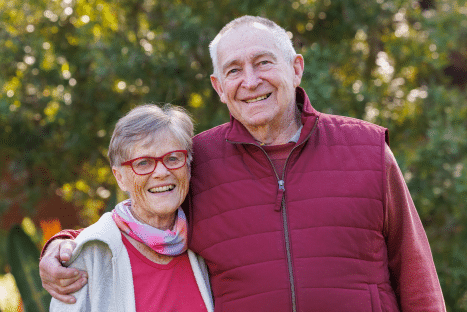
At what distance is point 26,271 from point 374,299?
2787 mm

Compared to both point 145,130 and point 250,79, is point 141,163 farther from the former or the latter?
point 250,79

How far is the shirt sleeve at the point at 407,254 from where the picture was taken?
2186 millimetres

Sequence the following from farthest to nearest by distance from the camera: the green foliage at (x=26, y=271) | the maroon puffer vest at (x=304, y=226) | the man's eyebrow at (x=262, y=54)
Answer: the green foliage at (x=26, y=271) < the man's eyebrow at (x=262, y=54) < the maroon puffer vest at (x=304, y=226)

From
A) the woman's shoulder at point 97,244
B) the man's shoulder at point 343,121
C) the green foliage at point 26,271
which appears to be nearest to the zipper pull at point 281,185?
the man's shoulder at point 343,121

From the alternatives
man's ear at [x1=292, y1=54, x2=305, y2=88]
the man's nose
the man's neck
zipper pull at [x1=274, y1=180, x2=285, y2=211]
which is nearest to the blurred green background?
man's ear at [x1=292, y1=54, x2=305, y2=88]

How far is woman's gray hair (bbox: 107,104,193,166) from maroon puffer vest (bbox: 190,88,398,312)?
0.26 m

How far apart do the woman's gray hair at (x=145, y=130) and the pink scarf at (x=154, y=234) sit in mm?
255

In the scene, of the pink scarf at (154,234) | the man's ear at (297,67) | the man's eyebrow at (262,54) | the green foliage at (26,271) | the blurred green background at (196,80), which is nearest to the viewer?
the pink scarf at (154,234)

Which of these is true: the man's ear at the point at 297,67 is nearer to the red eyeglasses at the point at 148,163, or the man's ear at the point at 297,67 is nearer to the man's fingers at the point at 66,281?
the red eyeglasses at the point at 148,163

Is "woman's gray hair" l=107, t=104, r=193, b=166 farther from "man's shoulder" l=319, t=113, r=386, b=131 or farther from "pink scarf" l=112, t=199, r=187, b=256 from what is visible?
"man's shoulder" l=319, t=113, r=386, b=131

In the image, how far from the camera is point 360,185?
2.19 metres

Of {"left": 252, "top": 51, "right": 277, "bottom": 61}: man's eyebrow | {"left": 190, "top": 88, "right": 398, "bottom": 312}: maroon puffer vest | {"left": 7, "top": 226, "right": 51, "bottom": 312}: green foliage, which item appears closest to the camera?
{"left": 190, "top": 88, "right": 398, "bottom": 312}: maroon puffer vest

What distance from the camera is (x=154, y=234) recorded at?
225 cm

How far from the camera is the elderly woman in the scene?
219cm
